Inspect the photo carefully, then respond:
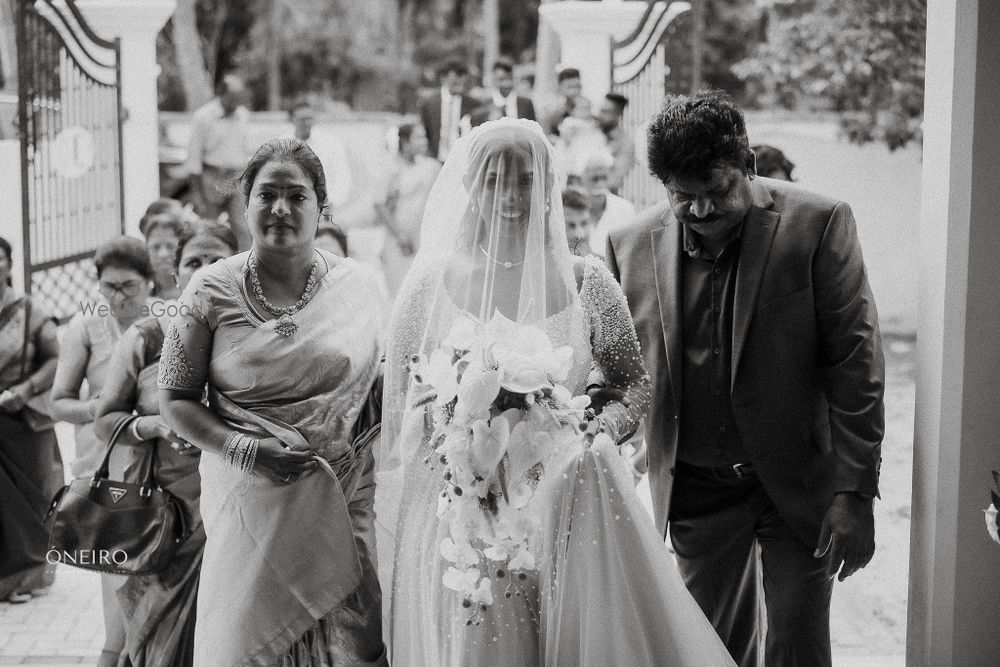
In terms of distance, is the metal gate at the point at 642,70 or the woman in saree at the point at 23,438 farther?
the metal gate at the point at 642,70

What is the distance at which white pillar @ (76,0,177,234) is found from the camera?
484 inches

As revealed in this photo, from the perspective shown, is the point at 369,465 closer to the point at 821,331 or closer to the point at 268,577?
the point at 268,577

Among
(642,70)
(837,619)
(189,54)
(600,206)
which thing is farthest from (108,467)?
(189,54)

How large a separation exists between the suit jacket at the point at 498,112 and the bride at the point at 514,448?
849cm

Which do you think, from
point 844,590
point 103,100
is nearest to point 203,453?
point 844,590

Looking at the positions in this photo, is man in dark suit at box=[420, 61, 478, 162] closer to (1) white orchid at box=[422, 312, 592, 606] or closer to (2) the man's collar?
(2) the man's collar

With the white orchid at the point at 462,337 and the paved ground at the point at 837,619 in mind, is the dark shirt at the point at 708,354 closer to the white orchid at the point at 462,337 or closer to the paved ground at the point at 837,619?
the white orchid at the point at 462,337

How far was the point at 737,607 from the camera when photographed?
4242 millimetres

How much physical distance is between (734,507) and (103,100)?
383 inches

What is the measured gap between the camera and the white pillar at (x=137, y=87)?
12281 mm

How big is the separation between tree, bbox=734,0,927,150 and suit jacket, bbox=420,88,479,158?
16.3 ft

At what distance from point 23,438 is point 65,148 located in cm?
600

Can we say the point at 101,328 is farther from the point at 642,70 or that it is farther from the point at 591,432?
the point at 642,70

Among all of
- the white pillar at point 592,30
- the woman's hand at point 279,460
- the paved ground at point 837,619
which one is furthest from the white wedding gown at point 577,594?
the white pillar at point 592,30
